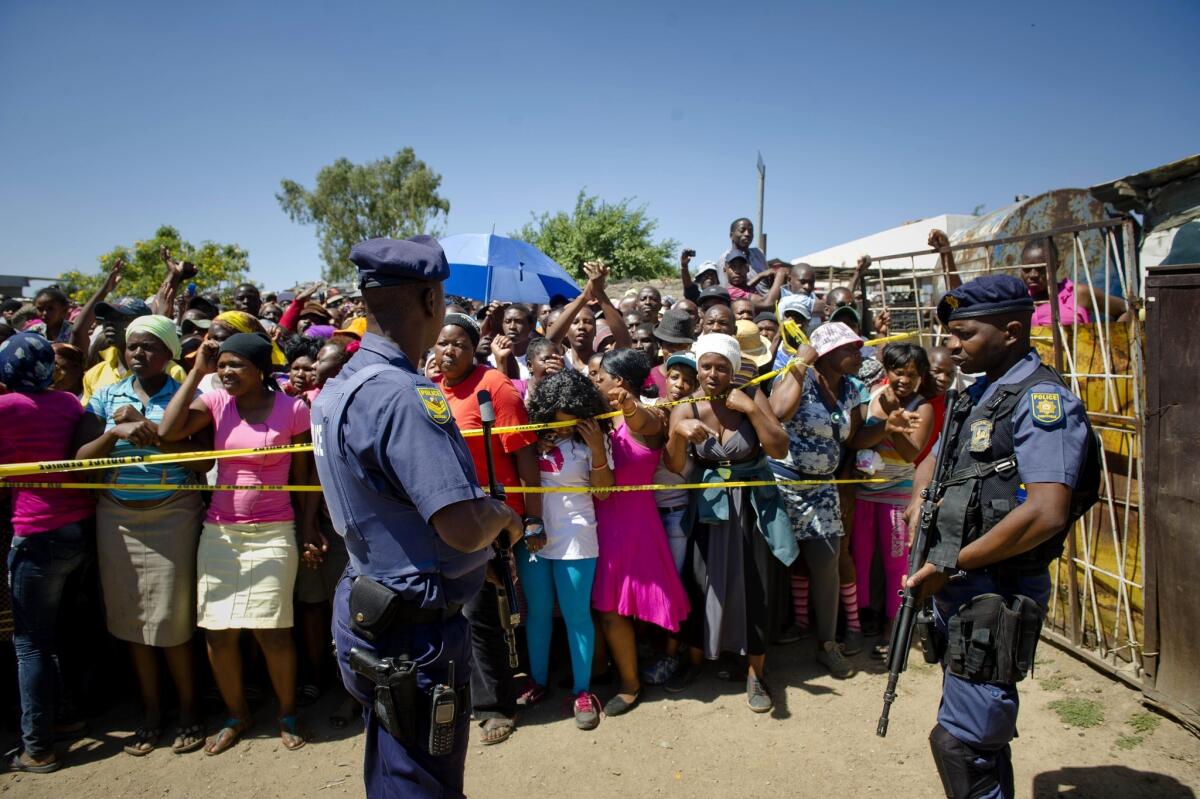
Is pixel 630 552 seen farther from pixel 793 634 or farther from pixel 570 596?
pixel 793 634

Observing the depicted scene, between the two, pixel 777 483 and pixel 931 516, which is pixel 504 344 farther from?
pixel 931 516

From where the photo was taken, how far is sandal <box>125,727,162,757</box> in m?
3.79

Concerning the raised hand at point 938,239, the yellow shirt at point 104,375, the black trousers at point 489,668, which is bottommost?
the black trousers at point 489,668

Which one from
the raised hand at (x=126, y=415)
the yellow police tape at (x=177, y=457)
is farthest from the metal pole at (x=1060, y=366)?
the raised hand at (x=126, y=415)

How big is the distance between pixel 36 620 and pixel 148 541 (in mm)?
672

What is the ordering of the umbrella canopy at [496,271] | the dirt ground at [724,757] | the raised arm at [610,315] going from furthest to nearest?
the umbrella canopy at [496,271]
the raised arm at [610,315]
the dirt ground at [724,757]

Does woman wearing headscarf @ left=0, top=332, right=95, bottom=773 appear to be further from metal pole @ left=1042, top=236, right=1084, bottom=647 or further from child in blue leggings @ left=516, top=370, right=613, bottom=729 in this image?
metal pole @ left=1042, top=236, right=1084, bottom=647

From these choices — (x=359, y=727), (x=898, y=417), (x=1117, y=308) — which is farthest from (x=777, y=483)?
(x=359, y=727)

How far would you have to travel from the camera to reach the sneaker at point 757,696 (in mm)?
4039

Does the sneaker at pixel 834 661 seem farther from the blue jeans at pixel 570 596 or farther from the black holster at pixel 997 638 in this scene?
the black holster at pixel 997 638

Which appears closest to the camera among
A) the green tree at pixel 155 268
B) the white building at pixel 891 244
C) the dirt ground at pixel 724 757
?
the dirt ground at pixel 724 757

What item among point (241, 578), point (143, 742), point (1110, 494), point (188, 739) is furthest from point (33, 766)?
point (1110, 494)

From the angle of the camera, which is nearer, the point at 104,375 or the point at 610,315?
the point at 104,375

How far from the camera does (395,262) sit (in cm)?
206
